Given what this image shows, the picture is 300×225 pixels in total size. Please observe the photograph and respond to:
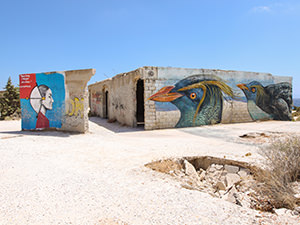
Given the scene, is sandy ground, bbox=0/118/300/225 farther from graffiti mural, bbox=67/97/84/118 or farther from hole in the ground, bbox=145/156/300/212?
graffiti mural, bbox=67/97/84/118

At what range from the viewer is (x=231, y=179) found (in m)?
4.46

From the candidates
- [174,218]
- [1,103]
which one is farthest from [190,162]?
[1,103]

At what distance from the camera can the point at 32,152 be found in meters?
5.53

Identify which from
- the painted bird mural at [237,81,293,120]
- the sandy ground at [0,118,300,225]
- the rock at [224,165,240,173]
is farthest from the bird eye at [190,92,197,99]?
the rock at [224,165,240,173]

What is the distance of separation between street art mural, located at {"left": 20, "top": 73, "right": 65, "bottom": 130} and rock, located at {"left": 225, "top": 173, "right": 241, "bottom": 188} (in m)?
7.21

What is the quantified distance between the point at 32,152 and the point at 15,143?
147 centimetres

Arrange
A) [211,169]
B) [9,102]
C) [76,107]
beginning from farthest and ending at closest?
[9,102]
[76,107]
[211,169]

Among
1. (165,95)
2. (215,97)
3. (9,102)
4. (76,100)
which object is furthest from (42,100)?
(9,102)

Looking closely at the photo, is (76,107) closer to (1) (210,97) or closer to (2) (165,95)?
(2) (165,95)

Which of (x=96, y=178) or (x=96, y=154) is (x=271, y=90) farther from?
(x=96, y=178)

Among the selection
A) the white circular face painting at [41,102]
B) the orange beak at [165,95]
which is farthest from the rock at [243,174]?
the white circular face painting at [41,102]

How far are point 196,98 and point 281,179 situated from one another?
8646 mm

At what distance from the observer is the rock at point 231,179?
4.34 metres

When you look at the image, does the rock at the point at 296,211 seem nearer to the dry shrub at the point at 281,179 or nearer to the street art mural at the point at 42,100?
the dry shrub at the point at 281,179
